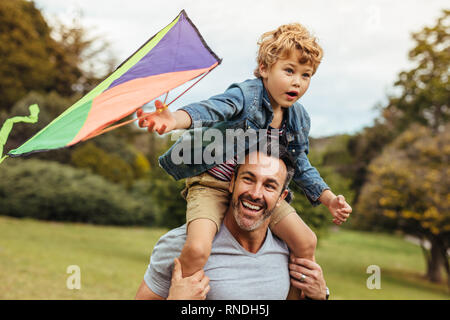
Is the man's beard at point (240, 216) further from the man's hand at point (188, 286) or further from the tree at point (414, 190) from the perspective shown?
the tree at point (414, 190)

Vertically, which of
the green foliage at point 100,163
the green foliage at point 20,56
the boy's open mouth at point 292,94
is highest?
the green foliage at point 20,56

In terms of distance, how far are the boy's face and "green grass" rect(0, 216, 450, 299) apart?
735 cm

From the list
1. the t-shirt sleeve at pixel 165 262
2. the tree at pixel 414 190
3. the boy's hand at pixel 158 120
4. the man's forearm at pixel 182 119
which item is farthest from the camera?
the tree at pixel 414 190

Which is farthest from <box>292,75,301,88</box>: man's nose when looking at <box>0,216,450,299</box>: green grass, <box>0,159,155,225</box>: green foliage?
<box>0,159,155,225</box>: green foliage

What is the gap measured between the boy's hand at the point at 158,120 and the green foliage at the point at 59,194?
847 inches

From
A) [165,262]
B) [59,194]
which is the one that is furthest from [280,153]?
[59,194]

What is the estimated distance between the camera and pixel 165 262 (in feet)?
9.98

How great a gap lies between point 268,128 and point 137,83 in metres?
0.94

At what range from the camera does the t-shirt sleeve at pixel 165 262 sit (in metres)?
3.02

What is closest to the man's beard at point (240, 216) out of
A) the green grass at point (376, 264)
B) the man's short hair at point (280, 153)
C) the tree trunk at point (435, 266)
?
the man's short hair at point (280, 153)

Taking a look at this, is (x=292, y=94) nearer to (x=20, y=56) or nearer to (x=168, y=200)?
(x=168, y=200)

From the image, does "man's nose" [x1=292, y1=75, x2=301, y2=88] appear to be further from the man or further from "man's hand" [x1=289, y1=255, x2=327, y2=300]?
"man's hand" [x1=289, y1=255, x2=327, y2=300]
